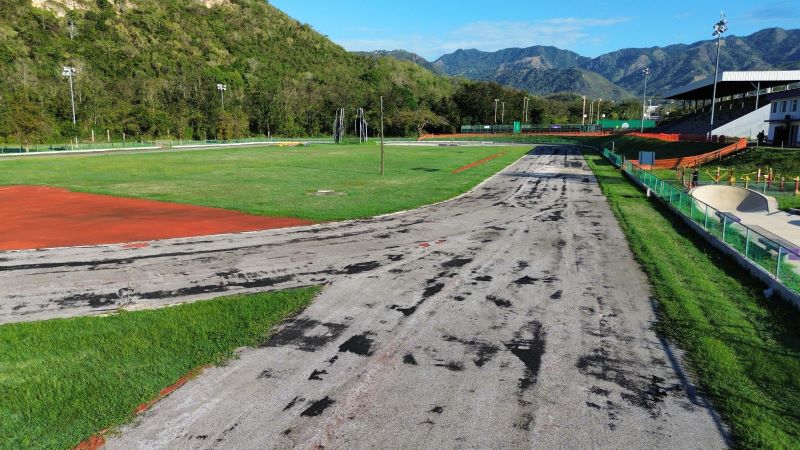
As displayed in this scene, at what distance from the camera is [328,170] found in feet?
147

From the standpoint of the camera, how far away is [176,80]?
122688 millimetres

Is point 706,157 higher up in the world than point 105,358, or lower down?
higher up

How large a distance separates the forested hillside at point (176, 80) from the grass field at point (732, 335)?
8197 cm

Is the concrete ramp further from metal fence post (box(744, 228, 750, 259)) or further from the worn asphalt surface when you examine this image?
metal fence post (box(744, 228, 750, 259))

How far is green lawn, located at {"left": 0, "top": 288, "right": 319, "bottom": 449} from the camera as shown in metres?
6.98

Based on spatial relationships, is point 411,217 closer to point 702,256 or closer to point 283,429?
point 702,256

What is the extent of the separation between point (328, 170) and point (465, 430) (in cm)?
3961

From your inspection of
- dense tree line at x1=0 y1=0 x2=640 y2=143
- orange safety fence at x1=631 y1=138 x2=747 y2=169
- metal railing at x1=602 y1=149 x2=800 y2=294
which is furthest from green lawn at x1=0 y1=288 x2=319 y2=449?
dense tree line at x1=0 y1=0 x2=640 y2=143

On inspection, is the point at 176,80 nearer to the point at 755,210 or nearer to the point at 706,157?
the point at 706,157

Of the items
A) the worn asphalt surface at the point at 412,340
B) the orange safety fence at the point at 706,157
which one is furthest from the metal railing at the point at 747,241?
the orange safety fence at the point at 706,157

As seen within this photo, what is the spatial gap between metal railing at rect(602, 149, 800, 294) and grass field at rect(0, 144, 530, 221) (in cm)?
1249

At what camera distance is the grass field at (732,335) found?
7098 mm

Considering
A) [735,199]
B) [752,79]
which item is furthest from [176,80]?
[735,199]

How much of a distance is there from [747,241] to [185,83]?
128889 mm
